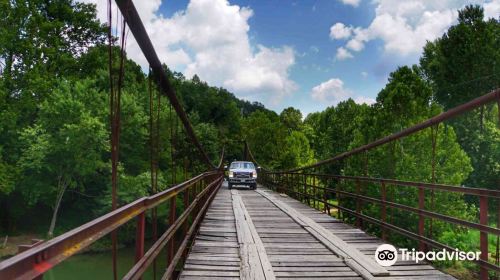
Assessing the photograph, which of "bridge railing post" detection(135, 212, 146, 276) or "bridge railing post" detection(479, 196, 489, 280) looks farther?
"bridge railing post" detection(479, 196, 489, 280)

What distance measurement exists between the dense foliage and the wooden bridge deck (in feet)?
57.6

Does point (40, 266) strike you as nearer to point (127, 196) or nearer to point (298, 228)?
point (298, 228)

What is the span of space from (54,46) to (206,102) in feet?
152

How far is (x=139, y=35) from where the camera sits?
4.41m

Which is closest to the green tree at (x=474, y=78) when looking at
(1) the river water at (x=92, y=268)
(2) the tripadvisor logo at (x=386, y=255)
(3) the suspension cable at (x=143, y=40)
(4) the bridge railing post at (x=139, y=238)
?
(1) the river water at (x=92, y=268)

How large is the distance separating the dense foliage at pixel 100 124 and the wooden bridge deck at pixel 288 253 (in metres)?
17.5

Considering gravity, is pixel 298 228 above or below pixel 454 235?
above

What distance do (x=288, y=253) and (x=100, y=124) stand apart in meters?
30.4

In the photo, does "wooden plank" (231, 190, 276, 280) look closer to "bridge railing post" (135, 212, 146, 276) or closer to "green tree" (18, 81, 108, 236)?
"bridge railing post" (135, 212, 146, 276)

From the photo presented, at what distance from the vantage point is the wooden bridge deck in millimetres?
4949

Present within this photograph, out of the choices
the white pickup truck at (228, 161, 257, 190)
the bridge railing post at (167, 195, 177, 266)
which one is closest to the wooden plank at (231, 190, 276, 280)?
the bridge railing post at (167, 195, 177, 266)

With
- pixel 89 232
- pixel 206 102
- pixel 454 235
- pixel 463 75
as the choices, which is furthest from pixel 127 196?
pixel 206 102

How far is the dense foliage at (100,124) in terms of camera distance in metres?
29.1

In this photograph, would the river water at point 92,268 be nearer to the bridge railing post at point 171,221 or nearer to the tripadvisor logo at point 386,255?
the tripadvisor logo at point 386,255
